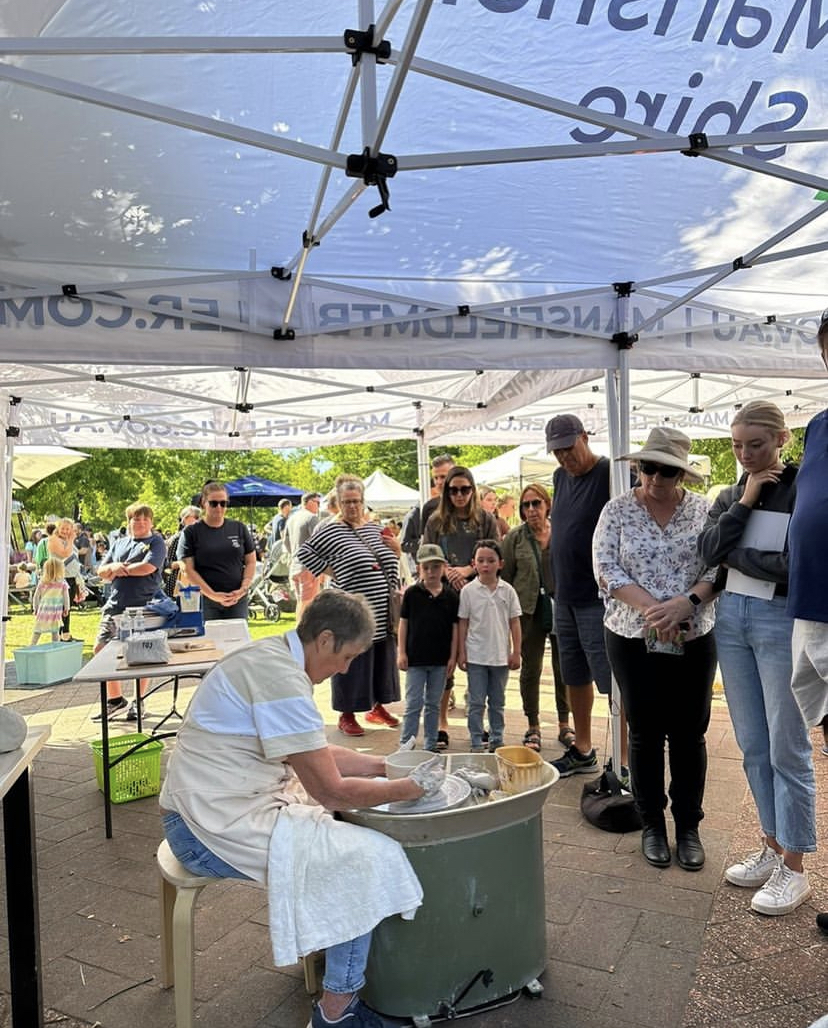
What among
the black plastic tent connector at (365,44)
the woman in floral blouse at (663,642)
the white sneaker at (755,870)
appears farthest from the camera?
the woman in floral blouse at (663,642)

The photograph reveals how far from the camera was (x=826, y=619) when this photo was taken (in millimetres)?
2215

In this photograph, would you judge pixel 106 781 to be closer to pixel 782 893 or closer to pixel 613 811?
pixel 613 811

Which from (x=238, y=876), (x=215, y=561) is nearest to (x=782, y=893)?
(x=238, y=876)

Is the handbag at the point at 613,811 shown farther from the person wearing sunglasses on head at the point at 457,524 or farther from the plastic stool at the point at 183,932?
the plastic stool at the point at 183,932

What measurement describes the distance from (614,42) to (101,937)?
137 inches

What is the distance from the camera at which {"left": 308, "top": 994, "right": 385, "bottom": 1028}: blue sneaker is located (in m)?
2.06

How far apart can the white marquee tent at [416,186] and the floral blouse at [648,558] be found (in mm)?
962

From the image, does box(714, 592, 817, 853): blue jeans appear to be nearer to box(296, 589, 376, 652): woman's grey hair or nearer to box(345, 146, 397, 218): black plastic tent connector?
box(296, 589, 376, 652): woman's grey hair

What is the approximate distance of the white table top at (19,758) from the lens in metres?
1.90

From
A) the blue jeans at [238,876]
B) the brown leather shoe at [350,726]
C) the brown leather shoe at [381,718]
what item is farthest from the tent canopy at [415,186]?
the brown leather shoe at [381,718]

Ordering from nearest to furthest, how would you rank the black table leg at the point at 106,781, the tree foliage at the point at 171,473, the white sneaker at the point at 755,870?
the white sneaker at the point at 755,870
the black table leg at the point at 106,781
the tree foliage at the point at 171,473

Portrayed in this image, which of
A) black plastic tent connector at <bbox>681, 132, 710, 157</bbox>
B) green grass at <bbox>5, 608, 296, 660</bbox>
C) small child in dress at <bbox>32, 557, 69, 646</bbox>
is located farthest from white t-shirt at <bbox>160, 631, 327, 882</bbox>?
green grass at <bbox>5, 608, 296, 660</bbox>

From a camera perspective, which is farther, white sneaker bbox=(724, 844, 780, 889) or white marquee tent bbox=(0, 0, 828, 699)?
white sneaker bbox=(724, 844, 780, 889)

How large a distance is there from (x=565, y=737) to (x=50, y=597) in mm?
6685
